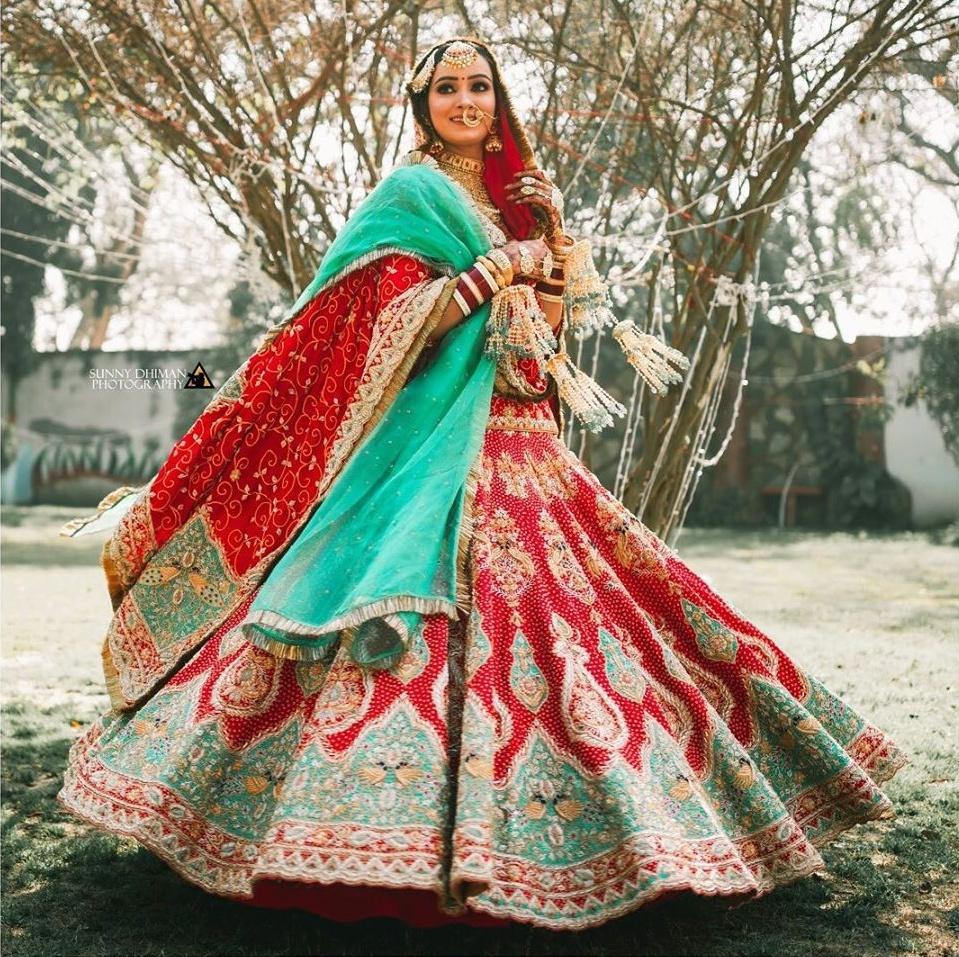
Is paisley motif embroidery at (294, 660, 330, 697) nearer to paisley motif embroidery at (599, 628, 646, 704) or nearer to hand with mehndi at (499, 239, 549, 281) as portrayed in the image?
paisley motif embroidery at (599, 628, 646, 704)

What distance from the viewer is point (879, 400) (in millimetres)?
12602

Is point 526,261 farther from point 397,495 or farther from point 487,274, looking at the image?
point 397,495

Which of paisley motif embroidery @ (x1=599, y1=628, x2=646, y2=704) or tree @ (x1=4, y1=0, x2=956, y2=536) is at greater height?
tree @ (x1=4, y1=0, x2=956, y2=536)

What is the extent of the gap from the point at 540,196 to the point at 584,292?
0.28 metres

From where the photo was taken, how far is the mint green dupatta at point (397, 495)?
2438 millimetres

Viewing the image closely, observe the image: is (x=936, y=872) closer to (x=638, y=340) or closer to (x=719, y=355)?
(x=638, y=340)

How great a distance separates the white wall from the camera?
39.8ft

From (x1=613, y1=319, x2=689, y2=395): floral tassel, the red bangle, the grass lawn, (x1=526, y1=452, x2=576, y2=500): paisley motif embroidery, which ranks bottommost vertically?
the grass lawn

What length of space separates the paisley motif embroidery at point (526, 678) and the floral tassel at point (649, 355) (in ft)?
3.03

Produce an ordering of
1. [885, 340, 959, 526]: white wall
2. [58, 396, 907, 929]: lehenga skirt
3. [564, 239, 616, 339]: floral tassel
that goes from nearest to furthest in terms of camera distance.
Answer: [58, 396, 907, 929]: lehenga skirt
[564, 239, 616, 339]: floral tassel
[885, 340, 959, 526]: white wall

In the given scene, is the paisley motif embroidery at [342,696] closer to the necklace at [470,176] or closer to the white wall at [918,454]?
the necklace at [470,176]

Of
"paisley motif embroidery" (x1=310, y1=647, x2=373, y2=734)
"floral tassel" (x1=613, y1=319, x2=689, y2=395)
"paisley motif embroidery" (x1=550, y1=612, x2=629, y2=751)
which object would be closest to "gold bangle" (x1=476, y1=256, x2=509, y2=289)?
"floral tassel" (x1=613, y1=319, x2=689, y2=395)

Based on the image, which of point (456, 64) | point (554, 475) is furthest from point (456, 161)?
point (554, 475)

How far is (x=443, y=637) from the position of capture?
2.46m
